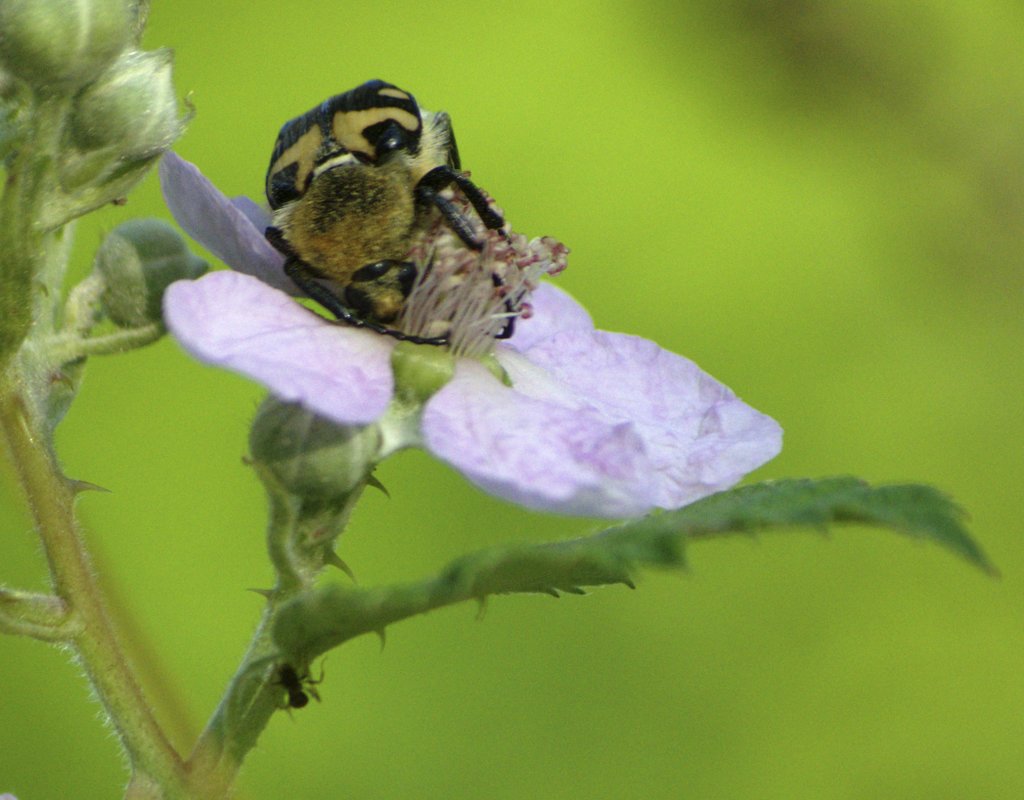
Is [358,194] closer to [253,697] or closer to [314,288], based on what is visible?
[314,288]

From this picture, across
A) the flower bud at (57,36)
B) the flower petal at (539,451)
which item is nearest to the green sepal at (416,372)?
the flower petal at (539,451)

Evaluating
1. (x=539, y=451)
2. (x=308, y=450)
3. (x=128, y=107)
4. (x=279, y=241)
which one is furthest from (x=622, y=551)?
(x=128, y=107)

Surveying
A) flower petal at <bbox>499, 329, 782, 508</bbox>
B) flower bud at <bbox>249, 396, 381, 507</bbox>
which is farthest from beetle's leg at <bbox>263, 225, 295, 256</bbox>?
flower petal at <bbox>499, 329, 782, 508</bbox>

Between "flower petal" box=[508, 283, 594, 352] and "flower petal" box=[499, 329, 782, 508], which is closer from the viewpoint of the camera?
"flower petal" box=[499, 329, 782, 508]

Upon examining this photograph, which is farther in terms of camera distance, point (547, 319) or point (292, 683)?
point (547, 319)

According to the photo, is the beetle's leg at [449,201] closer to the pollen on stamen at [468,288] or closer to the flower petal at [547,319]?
the pollen on stamen at [468,288]

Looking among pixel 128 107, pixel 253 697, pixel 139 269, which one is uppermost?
pixel 128 107

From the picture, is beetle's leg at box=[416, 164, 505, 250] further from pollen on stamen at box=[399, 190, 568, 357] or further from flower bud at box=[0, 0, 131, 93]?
flower bud at box=[0, 0, 131, 93]

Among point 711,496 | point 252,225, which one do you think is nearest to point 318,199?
point 252,225
